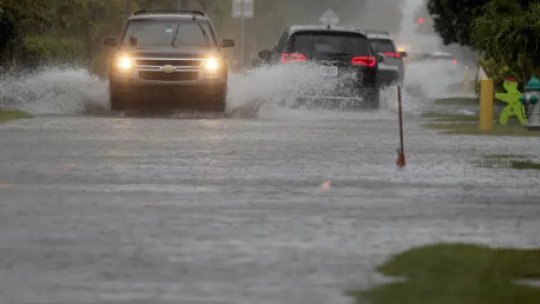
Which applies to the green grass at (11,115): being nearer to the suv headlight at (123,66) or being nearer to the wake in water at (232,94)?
the wake in water at (232,94)

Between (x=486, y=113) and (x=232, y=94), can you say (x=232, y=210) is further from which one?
(x=232, y=94)

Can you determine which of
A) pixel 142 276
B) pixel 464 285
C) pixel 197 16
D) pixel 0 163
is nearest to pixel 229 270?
pixel 142 276

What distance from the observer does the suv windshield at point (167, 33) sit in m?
27.5

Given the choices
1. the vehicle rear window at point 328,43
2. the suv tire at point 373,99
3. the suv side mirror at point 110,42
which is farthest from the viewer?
the suv tire at point 373,99

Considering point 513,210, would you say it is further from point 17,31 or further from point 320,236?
point 17,31

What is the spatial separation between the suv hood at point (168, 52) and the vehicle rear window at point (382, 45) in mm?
13753

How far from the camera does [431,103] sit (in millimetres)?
38000

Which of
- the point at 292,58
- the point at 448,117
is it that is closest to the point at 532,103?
the point at 448,117

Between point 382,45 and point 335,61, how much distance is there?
39.1ft

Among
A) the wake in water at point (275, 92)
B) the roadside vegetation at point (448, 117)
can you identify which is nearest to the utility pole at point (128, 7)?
the roadside vegetation at point (448, 117)

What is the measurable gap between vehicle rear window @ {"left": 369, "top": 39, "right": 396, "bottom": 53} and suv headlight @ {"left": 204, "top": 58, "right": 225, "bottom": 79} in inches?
546

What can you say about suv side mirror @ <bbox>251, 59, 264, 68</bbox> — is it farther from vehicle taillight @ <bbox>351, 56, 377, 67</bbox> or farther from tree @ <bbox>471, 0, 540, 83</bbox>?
tree @ <bbox>471, 0, 540, 83</bbox>

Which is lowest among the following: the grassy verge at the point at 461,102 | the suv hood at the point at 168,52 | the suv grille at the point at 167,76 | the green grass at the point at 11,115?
the grassy verge at the point at 461,102

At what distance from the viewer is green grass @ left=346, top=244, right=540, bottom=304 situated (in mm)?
7399
